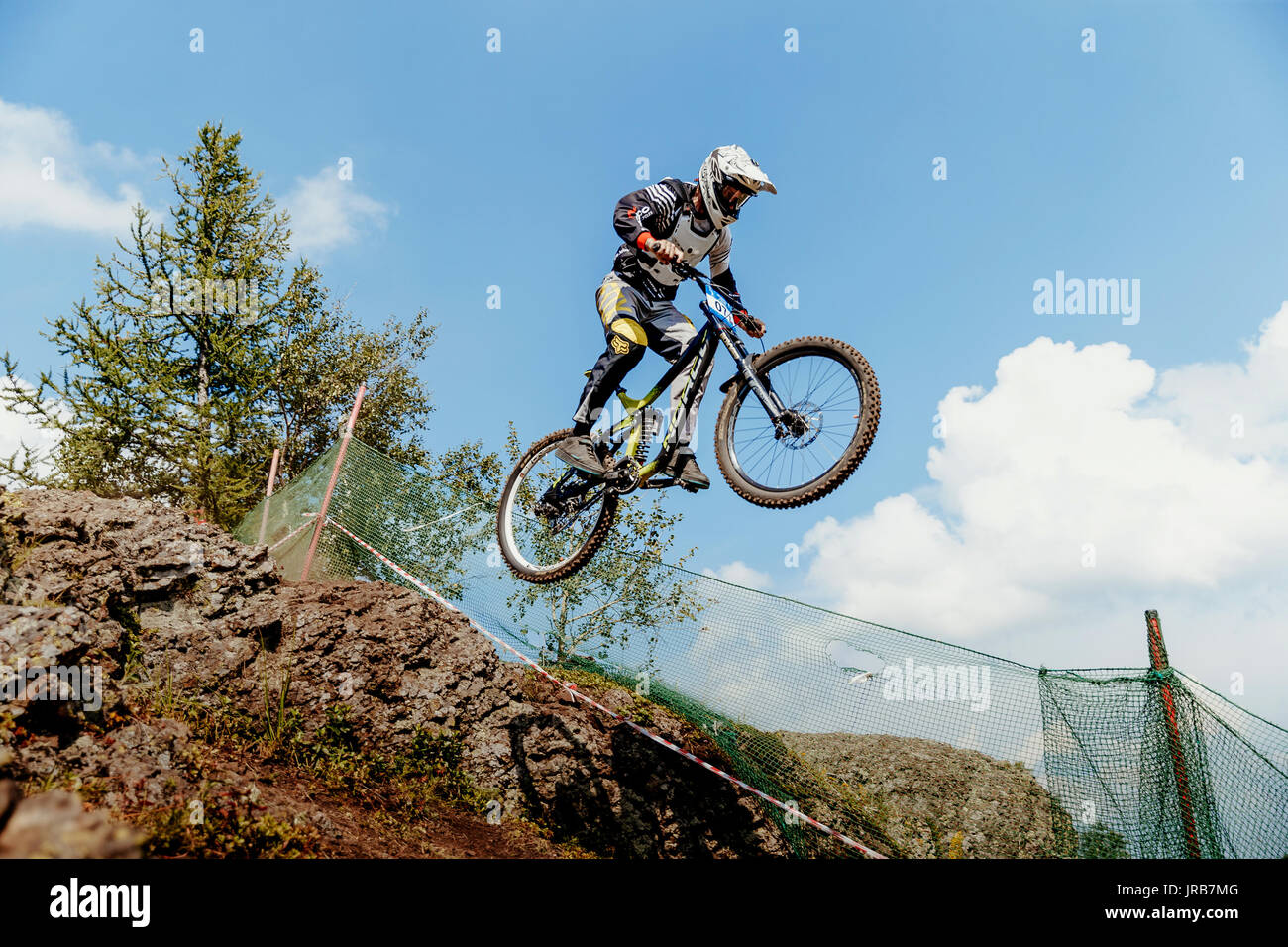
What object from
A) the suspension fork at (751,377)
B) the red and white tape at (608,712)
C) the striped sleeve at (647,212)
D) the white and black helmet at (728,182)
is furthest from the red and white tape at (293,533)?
the white and black helmet at (728,182)

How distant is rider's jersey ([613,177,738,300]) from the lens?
18.2ft

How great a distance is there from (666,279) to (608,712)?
5.17 m

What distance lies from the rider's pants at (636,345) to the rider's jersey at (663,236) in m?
0.14

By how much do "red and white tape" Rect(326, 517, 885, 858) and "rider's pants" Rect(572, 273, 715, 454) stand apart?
12.2 feet

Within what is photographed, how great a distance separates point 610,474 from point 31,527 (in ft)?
18.3

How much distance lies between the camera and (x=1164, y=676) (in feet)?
23.3

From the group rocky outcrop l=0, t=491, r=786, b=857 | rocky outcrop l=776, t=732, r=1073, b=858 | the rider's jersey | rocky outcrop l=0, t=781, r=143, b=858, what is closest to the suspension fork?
the rider's jersey

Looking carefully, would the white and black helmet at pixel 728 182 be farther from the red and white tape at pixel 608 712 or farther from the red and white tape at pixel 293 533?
the red and white tape at pixel 293 533

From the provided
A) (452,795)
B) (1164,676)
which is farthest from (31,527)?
(1164,676)

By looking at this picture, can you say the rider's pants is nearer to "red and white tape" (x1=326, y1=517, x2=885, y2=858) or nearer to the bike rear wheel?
the bike rear wheel

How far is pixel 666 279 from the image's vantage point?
19.6 ft

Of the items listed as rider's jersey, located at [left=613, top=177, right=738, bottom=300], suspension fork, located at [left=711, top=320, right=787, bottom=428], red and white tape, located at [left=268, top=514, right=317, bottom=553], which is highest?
rider's jersey, located at [left=613, top=177, right=738, bottom=300]
